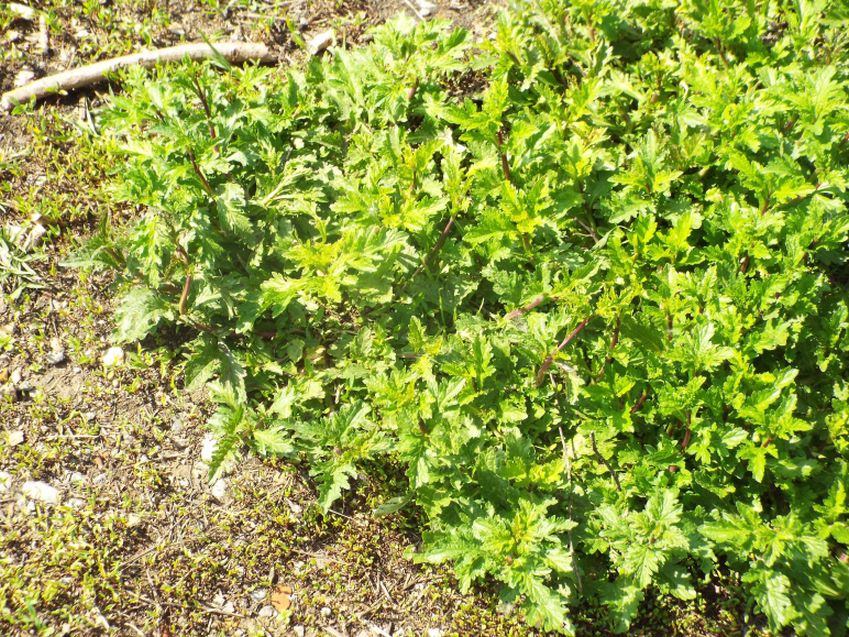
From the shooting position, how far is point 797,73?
3969 millimetres

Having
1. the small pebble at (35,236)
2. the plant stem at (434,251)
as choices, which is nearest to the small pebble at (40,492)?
the small pebble at (35,236)

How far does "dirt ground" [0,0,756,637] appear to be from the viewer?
3510 millimetres

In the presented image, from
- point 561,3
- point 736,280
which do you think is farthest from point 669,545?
point 561,3

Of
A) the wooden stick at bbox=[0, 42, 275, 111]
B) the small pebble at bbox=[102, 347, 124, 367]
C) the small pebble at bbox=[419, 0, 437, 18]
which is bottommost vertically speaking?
the small pebble at bbox=[102, 347, 124, 367]

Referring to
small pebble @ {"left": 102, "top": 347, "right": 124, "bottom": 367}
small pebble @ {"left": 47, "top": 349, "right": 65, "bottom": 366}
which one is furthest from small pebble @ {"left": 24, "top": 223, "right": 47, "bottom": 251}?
small pebble @ {"left": 102, "top": 347, "right": 124, "bottom": 367}

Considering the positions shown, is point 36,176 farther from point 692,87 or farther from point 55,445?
point 692,87

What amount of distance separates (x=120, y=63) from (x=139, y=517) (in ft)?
9.18

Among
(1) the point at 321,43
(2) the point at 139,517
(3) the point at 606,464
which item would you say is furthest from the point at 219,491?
(1) the point at 321,43

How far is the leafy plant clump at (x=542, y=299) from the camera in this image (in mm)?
3322

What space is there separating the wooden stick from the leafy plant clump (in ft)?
2.01

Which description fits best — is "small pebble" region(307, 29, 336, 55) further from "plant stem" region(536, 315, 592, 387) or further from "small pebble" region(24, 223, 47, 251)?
"plant stem" region(536, 315, 592, 387)

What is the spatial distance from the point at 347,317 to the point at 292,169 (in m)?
0.85

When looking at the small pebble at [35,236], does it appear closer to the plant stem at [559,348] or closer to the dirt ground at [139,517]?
the dirt ground at [139,517]

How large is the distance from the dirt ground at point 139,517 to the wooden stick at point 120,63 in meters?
0.55
